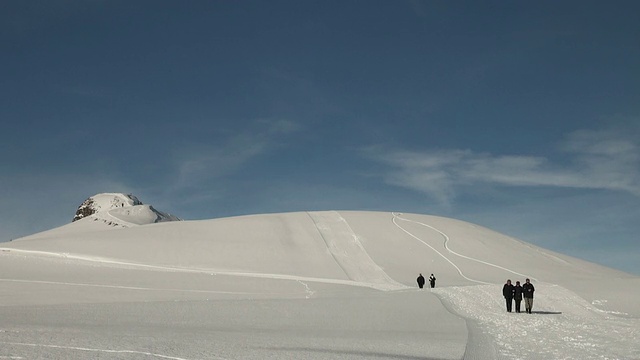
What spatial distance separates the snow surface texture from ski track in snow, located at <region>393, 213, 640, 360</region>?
0.07m

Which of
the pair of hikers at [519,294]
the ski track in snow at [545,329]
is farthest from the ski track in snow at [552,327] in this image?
the pair of hikers at [519,294]

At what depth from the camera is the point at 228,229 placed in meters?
52.8

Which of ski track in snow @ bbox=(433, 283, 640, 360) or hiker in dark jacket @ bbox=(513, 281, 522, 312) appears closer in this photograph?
ski track in snow @ bbox=(433, 283, 640, 360)

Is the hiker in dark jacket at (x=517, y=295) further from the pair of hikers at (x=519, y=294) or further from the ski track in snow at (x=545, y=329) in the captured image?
the ski track in snow at (x=545, y=329)

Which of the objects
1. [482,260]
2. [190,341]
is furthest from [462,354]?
[482,260]

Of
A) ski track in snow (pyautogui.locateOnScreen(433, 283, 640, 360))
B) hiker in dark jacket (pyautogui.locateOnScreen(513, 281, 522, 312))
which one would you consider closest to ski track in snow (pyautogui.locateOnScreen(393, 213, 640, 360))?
ski track in snow (pyautogui.locateOnScreen(433, 283, 640, 360))

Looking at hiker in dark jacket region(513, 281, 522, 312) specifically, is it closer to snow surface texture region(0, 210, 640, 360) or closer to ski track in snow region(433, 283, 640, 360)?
ski track in snow region(433, 283, 640, 360)

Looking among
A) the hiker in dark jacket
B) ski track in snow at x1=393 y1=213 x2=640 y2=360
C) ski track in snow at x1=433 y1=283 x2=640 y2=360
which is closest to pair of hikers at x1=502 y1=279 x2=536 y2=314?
the hiker in dark jacket

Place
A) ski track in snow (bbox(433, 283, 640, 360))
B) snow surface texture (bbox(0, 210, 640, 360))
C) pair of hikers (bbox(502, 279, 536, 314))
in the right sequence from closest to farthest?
snow surface texture (bbox(0, 210, 640, 360)) → ski track in snow (bbox(433, 283, 640, 360)) → pair of hikers (bbox(502, 279, 536, 314))

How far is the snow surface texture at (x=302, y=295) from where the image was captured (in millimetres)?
12109

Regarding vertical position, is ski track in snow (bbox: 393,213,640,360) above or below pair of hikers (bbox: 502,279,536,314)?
below

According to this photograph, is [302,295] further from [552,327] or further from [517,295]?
[552,327]

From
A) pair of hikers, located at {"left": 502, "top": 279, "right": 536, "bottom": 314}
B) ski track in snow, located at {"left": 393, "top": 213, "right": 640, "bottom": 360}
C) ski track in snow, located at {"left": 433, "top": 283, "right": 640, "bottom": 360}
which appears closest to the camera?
ski track in snow, located at {"left": 393, "top": 213, "right": 640, "bottom": 360}

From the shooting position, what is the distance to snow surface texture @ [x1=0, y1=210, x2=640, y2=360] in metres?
12.1
